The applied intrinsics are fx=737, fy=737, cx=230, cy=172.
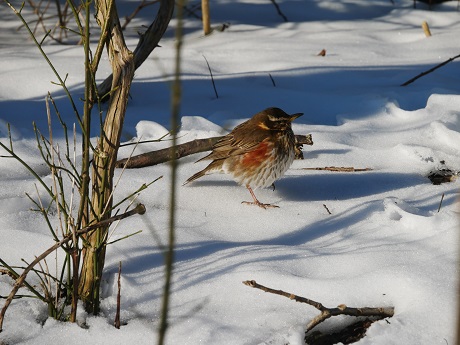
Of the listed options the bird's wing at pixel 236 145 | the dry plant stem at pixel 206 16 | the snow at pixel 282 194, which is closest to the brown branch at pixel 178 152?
the snow at pixel 282 194

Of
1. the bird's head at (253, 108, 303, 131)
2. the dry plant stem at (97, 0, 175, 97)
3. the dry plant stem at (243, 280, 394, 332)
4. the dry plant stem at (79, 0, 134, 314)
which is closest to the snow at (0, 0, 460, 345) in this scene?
the dry plant stem at (243, 280, 394, 332)

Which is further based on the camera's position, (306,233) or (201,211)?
(201,211)

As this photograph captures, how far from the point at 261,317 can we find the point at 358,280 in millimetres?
485

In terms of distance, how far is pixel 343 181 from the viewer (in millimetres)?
4602

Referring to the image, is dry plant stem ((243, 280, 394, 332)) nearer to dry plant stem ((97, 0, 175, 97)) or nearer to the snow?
the snow

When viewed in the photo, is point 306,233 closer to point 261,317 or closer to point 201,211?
point 201,211

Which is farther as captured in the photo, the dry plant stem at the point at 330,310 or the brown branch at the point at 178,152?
the brown branch at the point at 178,152

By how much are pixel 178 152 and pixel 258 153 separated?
0.52 m

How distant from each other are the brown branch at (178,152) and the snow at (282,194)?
0.06 meters

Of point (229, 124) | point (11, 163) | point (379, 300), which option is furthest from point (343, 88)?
point (379, 300)

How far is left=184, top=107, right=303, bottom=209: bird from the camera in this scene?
446 cm

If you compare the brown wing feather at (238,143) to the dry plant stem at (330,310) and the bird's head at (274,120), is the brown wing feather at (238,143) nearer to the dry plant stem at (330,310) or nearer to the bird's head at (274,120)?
the bird's head at (274,120)

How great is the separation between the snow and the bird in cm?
12

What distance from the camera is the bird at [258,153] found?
14.6ft
